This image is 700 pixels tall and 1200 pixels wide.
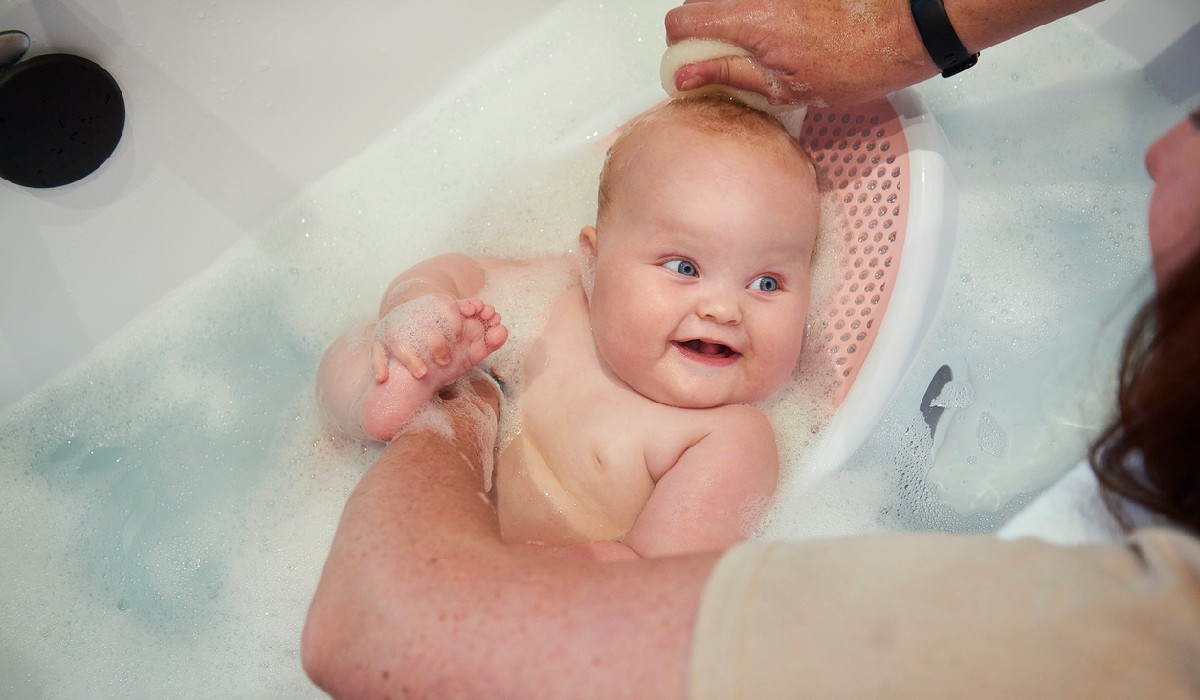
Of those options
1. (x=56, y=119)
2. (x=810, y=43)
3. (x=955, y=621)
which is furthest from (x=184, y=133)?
(x=955, y=621)

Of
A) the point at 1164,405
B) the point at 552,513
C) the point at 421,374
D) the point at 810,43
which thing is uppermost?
the point at 1164,405

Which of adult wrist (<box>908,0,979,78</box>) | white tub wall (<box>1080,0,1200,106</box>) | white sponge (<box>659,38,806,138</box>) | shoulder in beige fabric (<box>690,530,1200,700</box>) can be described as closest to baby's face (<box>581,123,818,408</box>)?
white sponge (<box>659,38,806,138</box>)

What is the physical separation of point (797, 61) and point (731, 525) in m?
0.57

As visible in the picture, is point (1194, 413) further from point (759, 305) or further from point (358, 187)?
point (358, 187)

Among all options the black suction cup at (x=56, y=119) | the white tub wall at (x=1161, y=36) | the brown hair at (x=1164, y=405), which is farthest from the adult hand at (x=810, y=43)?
the black suction cup at (x=56, y=119)

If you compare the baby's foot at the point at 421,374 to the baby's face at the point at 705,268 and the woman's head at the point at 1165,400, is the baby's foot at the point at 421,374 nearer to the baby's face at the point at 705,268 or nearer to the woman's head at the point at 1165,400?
the baby's face at the point at 705,268

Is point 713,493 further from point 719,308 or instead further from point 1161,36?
point 1161,36

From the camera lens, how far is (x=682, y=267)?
1.05m

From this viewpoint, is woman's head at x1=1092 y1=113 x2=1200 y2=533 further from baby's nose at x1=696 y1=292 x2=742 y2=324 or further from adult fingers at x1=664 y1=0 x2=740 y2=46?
adult fingers at x1=664 y1=0 x2=740 y2=46

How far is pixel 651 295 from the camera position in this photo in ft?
3.37

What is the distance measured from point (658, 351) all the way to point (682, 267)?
0.10 m

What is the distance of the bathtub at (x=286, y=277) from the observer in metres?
1.16

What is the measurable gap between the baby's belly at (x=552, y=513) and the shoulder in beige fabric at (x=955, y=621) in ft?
1.93

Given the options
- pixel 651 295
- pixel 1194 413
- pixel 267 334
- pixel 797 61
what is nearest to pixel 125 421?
pixel 267 334
